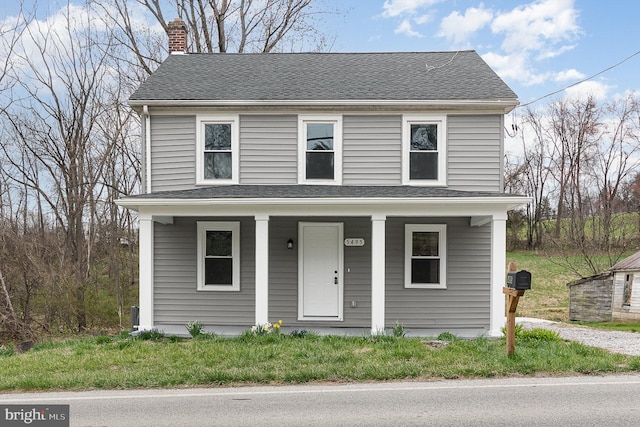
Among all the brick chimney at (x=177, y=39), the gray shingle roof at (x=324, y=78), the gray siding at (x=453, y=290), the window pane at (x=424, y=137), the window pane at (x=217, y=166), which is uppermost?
the brick chimney at (x=177, y=39)

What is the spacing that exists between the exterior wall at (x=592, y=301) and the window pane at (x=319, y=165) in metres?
11.9

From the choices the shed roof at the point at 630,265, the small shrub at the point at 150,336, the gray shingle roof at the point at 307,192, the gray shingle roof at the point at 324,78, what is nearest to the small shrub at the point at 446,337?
the gray shingle roof at the point at 307,192

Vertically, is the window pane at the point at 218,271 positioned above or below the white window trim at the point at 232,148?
below

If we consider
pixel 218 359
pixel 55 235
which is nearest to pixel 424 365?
pixel 218 359

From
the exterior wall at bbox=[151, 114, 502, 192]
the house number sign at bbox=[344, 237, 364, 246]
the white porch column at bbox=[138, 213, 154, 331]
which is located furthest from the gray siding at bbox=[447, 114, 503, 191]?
the white porch column at bbox=[138, 213, 154, 331]

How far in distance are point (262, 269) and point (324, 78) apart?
533 cm

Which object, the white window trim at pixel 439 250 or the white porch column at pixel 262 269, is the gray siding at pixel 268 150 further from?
the white window trim at pixel 439 250

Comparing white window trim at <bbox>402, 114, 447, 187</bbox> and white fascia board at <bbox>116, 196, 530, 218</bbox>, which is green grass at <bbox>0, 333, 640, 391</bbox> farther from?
white window trim at <bbox>402, 114, 447, 187</bbox>

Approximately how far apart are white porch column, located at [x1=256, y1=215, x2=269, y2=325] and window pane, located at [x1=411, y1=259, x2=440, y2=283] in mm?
3424

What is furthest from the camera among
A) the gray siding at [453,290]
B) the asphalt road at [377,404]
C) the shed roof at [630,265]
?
the shed roof at [630,265]

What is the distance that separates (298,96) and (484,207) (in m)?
4.82

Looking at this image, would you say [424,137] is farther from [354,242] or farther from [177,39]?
[177,39]

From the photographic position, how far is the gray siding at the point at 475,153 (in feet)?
38.3

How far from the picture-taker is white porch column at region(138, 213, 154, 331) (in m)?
10.8
